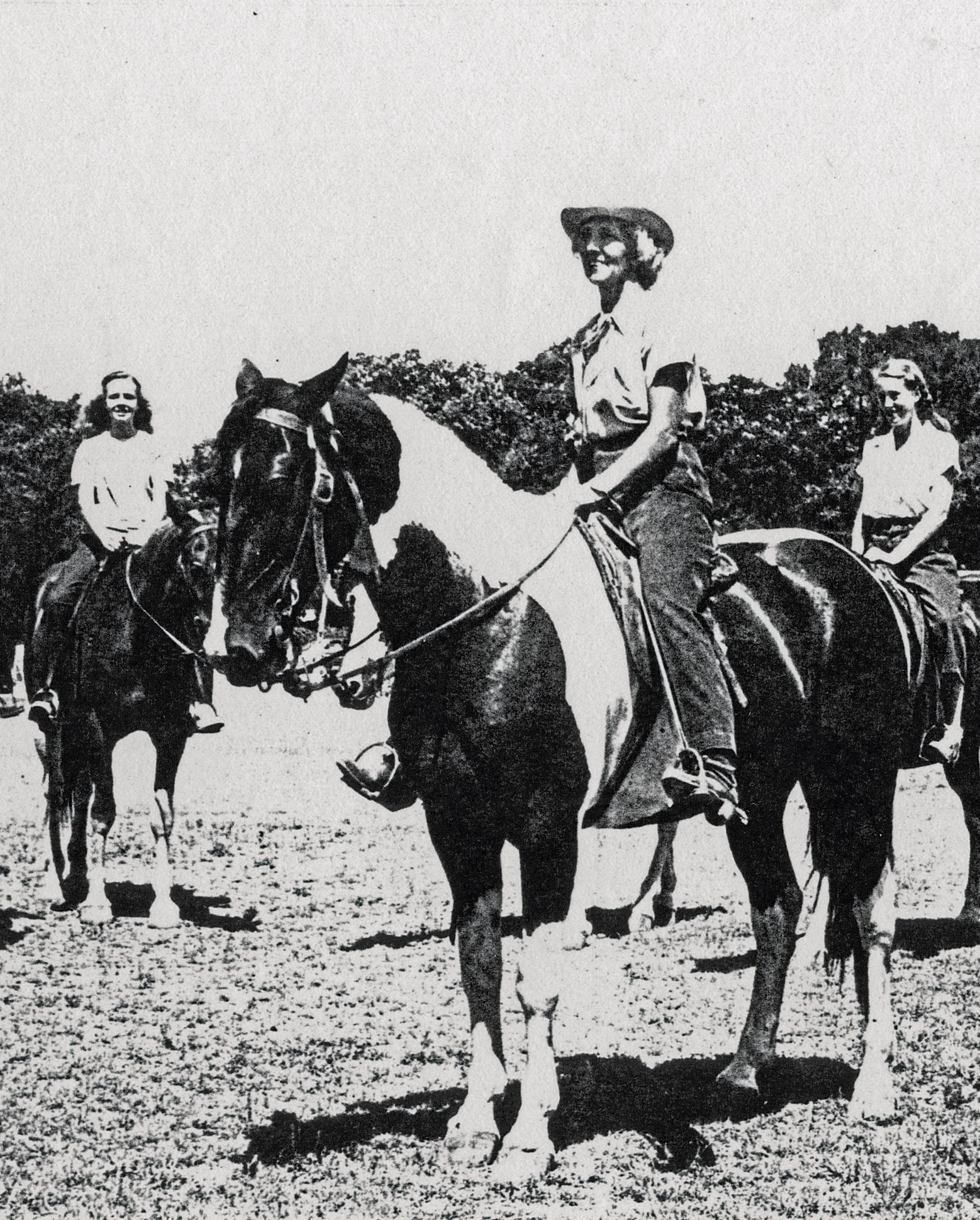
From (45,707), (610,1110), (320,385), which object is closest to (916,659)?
(610,1110)

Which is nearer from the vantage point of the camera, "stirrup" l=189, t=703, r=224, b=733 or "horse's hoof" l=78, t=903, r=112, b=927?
"horse's hoof" l=78, t=903, r=112, b=927

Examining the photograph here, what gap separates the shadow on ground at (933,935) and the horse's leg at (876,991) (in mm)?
2844

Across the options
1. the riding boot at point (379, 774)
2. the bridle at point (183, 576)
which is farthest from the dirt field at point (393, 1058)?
the bridle at point (183, 576)

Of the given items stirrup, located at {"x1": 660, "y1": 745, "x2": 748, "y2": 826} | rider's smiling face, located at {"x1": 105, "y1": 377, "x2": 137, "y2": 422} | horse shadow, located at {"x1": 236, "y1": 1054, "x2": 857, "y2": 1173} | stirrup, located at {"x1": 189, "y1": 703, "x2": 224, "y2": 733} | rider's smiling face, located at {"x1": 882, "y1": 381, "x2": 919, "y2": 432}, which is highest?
rider's smiling face, located at {"x1": 105, "y1": 377, "x2": 137, "y2": 422}

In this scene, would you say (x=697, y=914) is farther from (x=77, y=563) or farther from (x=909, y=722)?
(x=77, y=563)

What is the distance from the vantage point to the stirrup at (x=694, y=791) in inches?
223

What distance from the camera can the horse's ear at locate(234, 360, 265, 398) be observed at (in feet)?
17.0

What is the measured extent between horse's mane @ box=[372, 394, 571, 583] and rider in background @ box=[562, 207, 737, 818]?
244mm

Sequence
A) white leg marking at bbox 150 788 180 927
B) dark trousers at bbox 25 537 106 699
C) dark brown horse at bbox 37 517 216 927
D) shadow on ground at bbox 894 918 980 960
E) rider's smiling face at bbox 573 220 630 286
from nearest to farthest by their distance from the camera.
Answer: rider's smiling face at bbox 573 220 630 286, shadow on ground at bbox 894 918 980 960, dark brown horse at bbox 37 517 216 927, white leg marking at bbox 150 788 180 927, dark trousers at bbox 25 537 106 699

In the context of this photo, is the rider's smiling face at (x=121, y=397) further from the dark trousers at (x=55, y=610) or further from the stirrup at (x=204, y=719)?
the stirrup at (x=204, y=719)

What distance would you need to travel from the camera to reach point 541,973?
5621mm

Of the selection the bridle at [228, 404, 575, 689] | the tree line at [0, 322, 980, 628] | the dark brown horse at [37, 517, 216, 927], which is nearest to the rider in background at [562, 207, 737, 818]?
the bridle at [228, 404, 575, 689]

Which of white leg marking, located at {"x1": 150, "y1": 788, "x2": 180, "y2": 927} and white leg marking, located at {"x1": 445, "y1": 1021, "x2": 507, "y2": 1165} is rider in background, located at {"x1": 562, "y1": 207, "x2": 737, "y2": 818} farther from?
white leg marking, located at {"x1": 150, "y1": 788, "x2": 180, "y2": 927}

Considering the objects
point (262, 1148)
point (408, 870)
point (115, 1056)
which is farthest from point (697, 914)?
point (262, 1148)
